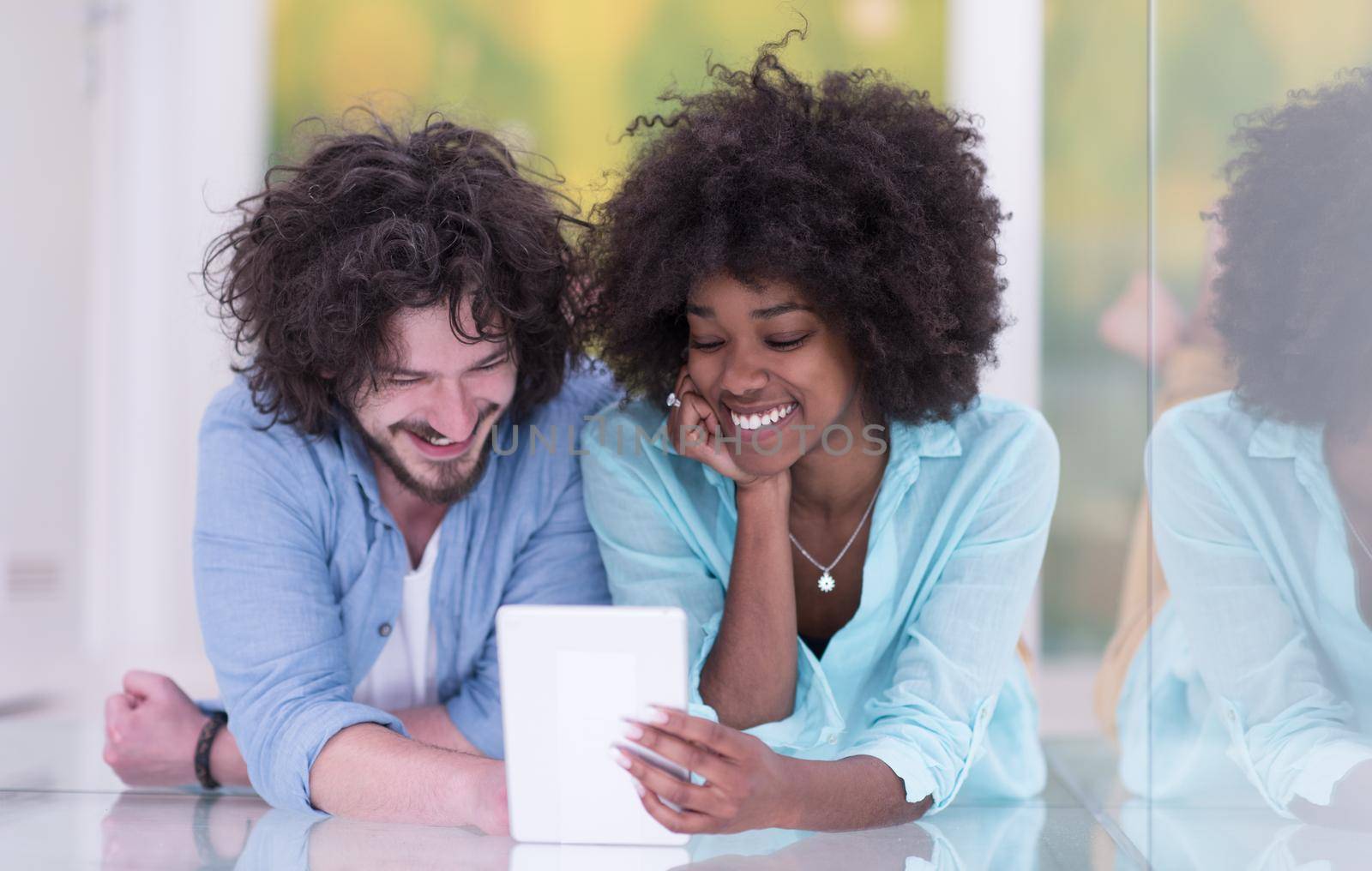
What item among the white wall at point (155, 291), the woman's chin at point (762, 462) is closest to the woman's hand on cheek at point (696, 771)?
the woman's chin at point (762, 462)

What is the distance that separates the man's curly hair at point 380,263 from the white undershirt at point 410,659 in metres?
0.24

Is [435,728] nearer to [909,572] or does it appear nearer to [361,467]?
[361,467]

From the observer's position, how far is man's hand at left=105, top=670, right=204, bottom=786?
1.83 meters

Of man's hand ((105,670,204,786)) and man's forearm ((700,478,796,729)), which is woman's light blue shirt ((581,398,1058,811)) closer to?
man's forearm ((700,478,796,729))

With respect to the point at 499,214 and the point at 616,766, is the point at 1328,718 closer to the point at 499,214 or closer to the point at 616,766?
the point at 616,766

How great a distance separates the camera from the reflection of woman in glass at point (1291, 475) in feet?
3.58

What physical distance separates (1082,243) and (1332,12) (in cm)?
125

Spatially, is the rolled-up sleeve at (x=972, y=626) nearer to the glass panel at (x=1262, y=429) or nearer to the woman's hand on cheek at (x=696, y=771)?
the glass panel at (x=1262, y=429)

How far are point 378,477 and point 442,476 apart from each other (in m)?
0.15

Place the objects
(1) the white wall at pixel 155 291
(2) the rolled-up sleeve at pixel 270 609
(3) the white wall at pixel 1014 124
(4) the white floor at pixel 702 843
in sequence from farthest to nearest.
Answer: (1) the white wall at pixel 155 291, (3) the white wall at pixel 1014 124, (2) the rolled-up sleeve at pixel 270 609, (4) the white floor at pixel 702 843

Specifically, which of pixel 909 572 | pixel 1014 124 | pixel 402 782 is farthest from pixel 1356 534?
pixel 1014 124

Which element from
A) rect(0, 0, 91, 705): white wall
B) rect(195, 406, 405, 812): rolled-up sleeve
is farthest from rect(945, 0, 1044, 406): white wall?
rect(0, 0, 91, 705): white wall

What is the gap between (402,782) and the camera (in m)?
1.42

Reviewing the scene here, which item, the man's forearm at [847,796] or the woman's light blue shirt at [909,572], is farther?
the woman's light blue shirt at [909,572]
